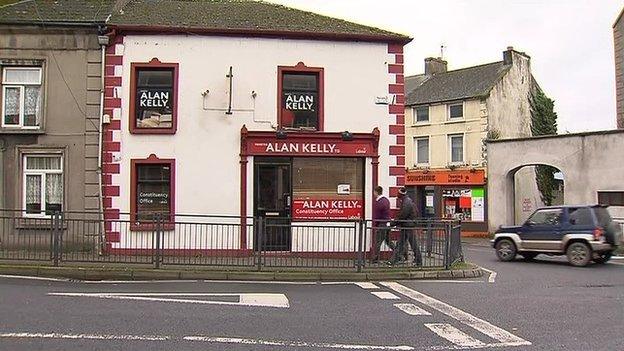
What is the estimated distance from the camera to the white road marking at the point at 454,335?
6.96 metres

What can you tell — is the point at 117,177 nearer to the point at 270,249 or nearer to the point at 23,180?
the point at 23,180

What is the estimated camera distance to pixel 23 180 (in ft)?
53.2

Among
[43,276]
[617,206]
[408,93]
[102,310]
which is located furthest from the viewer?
[408,93]

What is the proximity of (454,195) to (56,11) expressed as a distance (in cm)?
2384

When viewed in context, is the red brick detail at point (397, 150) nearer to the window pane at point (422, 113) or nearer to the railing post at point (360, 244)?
the railing post at point (360, 244)

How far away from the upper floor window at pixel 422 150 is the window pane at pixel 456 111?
211 centimetres

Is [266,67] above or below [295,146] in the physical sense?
above

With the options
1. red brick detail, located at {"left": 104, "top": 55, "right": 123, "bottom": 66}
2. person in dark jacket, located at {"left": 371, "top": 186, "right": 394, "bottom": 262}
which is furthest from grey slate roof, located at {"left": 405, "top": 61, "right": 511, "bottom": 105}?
red brick detail, located at {"left": 104, "top": 55, "right": 123, "bottom": 66}

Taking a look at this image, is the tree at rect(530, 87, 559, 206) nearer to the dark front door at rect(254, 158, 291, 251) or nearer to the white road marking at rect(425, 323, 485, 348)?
the dark front door at rect(254, 158, 291, 251)

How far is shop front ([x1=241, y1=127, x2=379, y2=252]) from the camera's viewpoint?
1636 cm

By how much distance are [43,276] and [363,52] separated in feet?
31.9

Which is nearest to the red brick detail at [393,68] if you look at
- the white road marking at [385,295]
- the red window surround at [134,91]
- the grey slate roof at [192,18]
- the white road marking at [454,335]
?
the grey slate roof at [192,18]

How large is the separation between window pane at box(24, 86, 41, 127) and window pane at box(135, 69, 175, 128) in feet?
8.60

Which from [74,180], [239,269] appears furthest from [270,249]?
[74,180]
